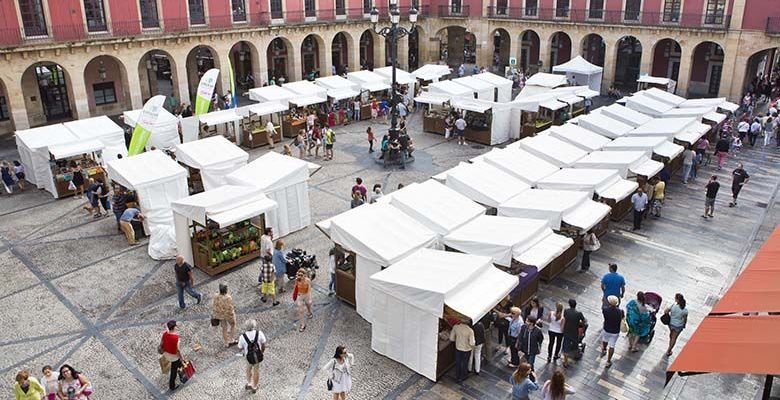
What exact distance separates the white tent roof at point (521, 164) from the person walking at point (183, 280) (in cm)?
812

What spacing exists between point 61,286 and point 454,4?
3227 centimetres

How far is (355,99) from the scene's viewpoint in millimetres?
28031

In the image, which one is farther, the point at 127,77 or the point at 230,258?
the point at 127,77

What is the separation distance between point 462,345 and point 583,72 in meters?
25.0

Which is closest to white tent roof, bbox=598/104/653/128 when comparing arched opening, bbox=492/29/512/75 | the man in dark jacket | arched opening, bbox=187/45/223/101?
the man in dark jacket

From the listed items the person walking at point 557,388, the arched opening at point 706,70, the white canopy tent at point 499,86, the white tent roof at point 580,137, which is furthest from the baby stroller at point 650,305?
the arched opening at point 706,70

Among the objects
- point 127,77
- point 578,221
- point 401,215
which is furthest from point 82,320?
point 127,77

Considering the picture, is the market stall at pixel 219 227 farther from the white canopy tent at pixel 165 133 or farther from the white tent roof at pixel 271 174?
the white canopy tent at pixel 165 133

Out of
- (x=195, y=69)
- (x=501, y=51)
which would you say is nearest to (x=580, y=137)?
(x=195, y=69)

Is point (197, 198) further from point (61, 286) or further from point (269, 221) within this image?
point (61, 286)

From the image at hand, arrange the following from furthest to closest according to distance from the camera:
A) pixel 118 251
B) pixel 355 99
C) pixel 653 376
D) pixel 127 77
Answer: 1. pixel 355 99
2. pixel 127 77
3. pixel 118 251
4. pixel 653 376

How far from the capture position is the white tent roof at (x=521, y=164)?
49.7 ft

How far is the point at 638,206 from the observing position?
1504 centimetres

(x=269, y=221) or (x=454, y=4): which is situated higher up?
(x=454, y=4)
